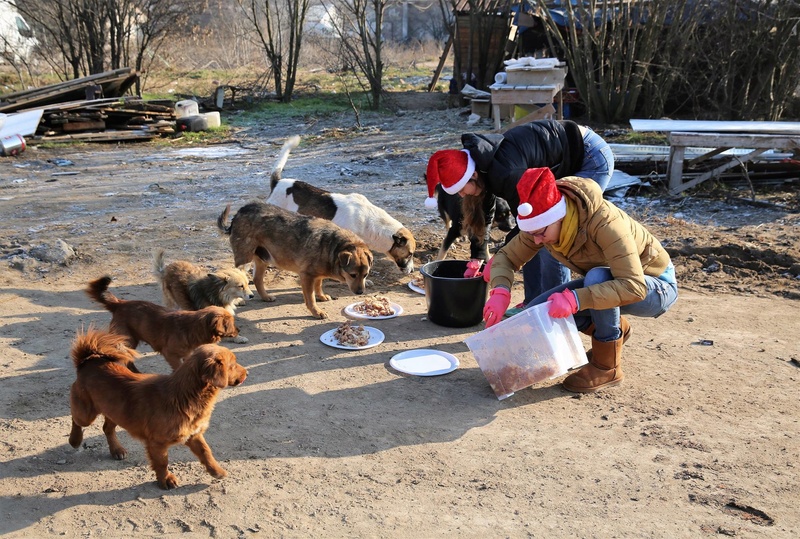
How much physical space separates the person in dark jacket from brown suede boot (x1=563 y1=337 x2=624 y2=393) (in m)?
0.98

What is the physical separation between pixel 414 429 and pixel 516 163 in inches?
82.7

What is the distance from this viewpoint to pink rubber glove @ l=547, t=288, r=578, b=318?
436 centimetres

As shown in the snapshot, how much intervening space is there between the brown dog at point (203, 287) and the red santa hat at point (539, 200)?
2661 millimetres

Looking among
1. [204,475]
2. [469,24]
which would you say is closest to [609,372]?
[204,475]

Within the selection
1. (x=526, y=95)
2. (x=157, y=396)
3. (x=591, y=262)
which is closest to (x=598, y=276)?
(x=591, y=262)

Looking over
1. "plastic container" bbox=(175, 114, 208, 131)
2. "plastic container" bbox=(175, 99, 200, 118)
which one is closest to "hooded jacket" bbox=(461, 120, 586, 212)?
"plastic container" bbox=(175, 114, 208, 131)

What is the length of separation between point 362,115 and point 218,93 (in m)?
4.47

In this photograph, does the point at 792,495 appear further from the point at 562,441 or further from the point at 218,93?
the point at 218,93

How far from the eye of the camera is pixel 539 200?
4.08 metres

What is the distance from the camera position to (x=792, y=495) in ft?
12.1

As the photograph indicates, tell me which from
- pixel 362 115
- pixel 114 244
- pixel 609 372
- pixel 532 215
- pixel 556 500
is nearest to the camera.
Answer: pixel 556 500

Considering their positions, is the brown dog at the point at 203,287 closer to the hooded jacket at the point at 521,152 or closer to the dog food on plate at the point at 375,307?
the dog food on plate at the point at 375,307

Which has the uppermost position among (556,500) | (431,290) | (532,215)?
(532,215)

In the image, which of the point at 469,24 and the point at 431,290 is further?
the point at 469,24
